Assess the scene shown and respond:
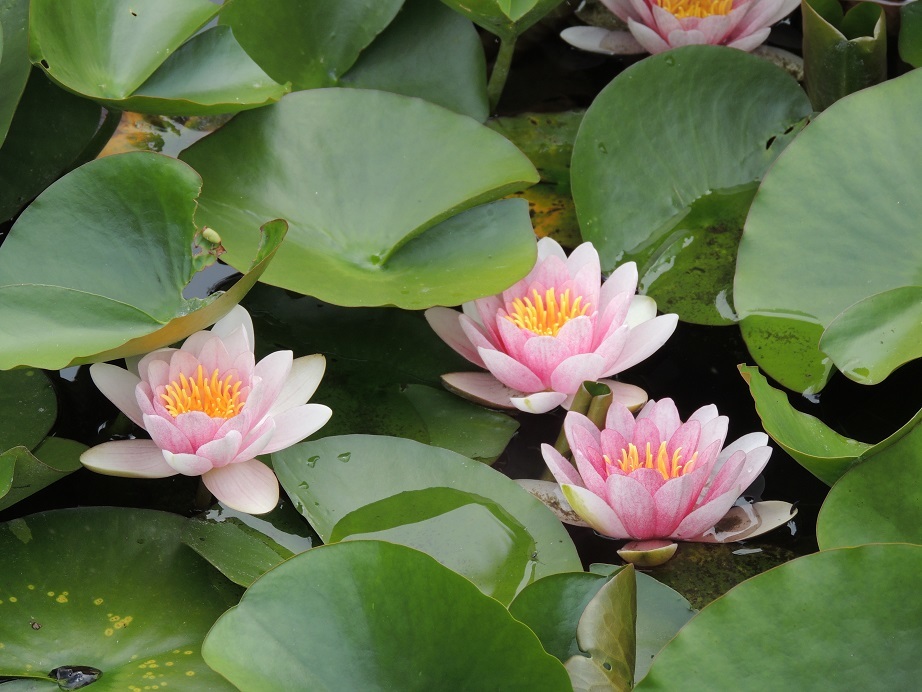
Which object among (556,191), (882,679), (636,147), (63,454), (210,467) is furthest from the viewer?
(556,191)

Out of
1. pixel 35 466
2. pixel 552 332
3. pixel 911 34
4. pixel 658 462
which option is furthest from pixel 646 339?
pixel 911 34

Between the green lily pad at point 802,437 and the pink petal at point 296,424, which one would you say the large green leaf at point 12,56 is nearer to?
the pink petal at point 296,424

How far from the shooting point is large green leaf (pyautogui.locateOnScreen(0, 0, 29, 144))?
1.48 metres

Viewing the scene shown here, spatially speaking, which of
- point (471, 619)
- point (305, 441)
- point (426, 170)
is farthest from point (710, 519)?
point (426, 170)

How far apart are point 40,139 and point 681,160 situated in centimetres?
125

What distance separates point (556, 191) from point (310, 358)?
0.76 meters

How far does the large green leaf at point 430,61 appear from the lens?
1.90 metres

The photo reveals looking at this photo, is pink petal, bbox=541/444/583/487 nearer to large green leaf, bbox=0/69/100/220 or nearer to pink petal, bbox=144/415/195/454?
pink petal, bbox=144/415/195/454

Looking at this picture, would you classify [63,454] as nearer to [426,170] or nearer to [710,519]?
[426,170]

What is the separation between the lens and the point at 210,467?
4.01 feet

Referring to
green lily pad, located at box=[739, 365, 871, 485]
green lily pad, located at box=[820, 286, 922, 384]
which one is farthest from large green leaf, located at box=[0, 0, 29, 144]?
green lily pad, located at box=[820, 286, 922, 384]

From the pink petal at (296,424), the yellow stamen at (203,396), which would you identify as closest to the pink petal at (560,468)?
the pink petal at (296,424)

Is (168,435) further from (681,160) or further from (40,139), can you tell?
Result: (681,160)

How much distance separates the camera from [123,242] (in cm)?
134
